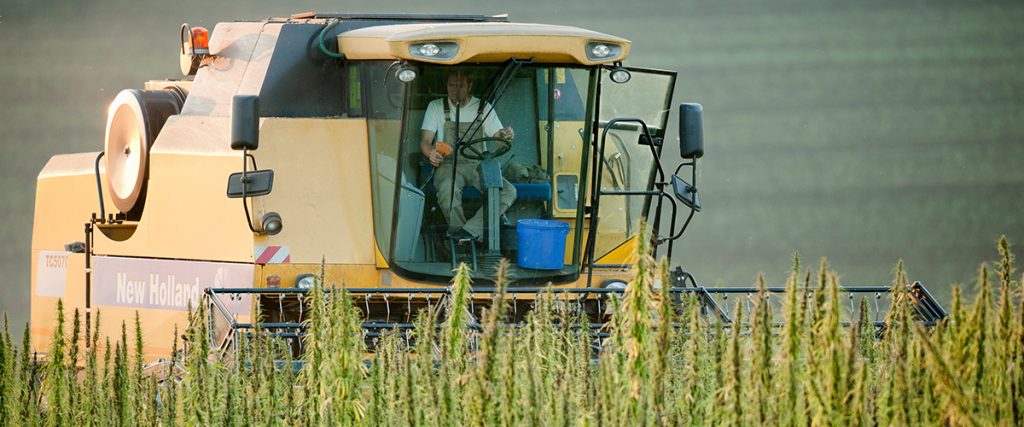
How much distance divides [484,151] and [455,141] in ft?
0.44

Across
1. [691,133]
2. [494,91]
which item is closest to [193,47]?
[494,91]

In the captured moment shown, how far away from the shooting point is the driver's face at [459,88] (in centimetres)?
575

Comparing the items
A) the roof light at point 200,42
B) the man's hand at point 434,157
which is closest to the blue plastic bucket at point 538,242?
the man's hand at point 434,157

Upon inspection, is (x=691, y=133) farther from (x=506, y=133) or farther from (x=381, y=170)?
(x=381, y=170)

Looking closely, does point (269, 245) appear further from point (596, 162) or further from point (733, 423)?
point (733, 423)

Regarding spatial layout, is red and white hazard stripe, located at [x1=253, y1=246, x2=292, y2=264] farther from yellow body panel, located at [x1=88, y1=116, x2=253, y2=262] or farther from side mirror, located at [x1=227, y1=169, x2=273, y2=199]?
side mirror, located at [x1=227, y1=169, x2=273, y2=199]

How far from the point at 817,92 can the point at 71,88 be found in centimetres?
561

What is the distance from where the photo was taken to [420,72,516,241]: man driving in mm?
5777

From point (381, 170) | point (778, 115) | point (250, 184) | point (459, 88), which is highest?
point (778, 115)

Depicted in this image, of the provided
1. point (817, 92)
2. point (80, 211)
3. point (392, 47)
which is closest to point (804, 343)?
point (392, 47)

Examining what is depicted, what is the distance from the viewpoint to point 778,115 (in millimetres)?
11609

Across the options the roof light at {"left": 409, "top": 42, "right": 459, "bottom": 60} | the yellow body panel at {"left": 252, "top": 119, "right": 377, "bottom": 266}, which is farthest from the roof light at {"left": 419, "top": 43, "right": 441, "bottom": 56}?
the yellow body panel at {"left": 252, "top": 119, "right": 377, "bottom": 266}

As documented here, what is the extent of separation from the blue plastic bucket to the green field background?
5.60m

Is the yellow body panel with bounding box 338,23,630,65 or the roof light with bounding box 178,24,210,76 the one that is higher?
the roof light with bounding box 178,24,210,76
